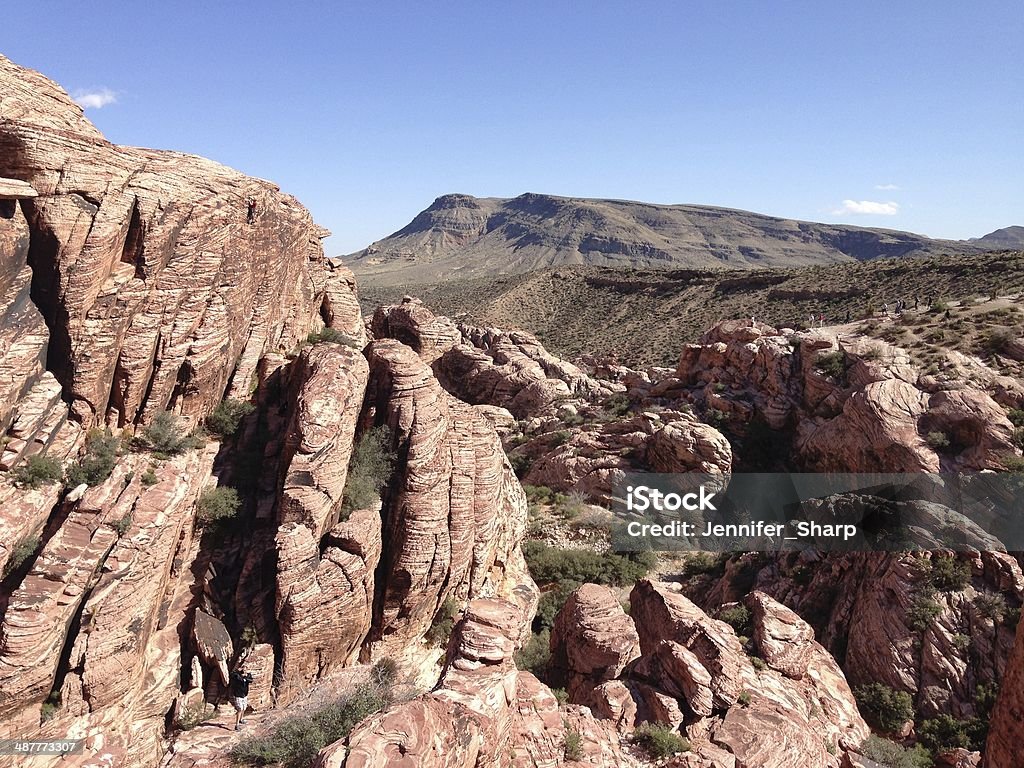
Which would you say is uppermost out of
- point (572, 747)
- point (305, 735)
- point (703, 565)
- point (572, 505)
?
point (305, 735)

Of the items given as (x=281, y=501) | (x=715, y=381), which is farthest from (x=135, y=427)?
(x=715, y=381)

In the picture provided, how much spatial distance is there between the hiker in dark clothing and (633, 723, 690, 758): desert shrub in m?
8.85

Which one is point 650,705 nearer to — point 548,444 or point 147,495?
point 147,495

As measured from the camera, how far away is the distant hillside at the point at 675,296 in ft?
185

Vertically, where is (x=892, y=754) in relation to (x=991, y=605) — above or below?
below

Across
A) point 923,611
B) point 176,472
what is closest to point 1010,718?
point 923,611

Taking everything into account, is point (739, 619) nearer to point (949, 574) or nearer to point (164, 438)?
point (949, 574)

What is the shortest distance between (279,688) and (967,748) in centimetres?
1747

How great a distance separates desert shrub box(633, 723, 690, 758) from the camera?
11133mm

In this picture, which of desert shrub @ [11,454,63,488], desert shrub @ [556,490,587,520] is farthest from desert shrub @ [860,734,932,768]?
desert shrub @ [11,454,63,488]

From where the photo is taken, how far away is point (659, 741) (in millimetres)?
11203

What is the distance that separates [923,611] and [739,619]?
18.6ft

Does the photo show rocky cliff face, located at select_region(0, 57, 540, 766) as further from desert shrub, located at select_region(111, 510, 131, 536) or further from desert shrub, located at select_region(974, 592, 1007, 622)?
desert shrub, located at select_region(974, 592, 1007, 622)

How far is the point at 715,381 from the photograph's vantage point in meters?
34.7
